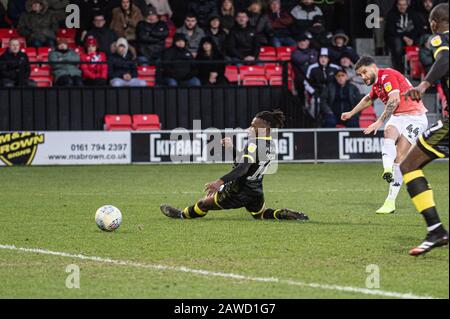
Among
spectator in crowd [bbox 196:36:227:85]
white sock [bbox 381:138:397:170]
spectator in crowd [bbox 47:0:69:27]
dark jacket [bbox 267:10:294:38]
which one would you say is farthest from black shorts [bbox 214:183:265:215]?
dark jacket [bbox 267:10:294:38]

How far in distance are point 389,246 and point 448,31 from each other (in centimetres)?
235

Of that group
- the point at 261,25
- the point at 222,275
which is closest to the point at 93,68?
the point at 261,25

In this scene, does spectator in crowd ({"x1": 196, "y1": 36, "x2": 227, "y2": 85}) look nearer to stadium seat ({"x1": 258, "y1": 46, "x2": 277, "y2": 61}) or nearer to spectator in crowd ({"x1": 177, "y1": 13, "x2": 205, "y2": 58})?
spectator in crowd ({"x1": 177, "y1": 13, "x2": 205, "y2": 58})

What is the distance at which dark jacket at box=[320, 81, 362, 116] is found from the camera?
73.7 ft

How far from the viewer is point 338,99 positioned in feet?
74.1

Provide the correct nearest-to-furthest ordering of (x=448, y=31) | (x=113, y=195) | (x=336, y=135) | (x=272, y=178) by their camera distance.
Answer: (x=448, y=31) → (x=113, y=195) → (x=272, y=178) → (x=336, y=135)

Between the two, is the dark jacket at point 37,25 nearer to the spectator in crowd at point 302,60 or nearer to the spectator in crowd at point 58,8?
the spectator in crowd at point 58,8

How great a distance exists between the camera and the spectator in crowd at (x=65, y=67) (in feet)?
73.7

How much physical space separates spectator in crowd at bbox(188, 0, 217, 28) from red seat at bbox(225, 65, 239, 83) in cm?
199

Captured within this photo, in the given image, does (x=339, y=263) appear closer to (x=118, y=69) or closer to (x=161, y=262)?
(x=161, y=262)

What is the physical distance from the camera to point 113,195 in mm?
15891

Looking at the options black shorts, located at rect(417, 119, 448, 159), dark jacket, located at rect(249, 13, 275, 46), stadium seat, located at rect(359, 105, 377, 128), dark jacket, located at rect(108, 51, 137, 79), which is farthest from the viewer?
dark jacket, located at rect(249, 13, 275, 46)

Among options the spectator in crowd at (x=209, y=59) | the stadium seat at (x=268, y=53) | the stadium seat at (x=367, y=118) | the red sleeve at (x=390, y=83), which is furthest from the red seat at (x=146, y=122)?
the red sleeve at (x=390, y=83)
